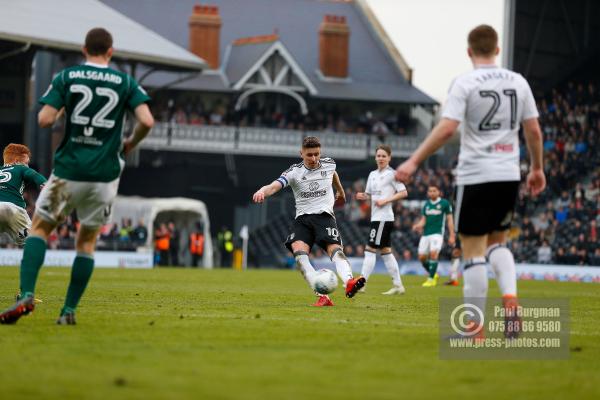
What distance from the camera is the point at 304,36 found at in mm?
70875

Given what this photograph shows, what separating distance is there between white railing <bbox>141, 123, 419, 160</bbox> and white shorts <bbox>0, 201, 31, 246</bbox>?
44.4 meters

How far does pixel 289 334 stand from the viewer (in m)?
9.88

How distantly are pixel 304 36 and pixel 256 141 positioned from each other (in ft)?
40.5

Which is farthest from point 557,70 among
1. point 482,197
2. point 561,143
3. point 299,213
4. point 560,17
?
point 482,197

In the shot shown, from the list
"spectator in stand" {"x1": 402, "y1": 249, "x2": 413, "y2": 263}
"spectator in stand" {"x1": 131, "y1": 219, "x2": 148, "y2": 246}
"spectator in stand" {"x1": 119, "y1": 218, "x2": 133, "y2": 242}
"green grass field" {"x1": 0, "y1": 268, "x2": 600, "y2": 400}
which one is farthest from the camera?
"spectator in stand" {"x1": 131, "y1": 219, "x2": 148, "y2": 246}

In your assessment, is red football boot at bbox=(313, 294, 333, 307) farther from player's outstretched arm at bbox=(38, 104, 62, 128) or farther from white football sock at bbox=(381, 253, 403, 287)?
player's outstretched arm at bbox=(38, 104, 62, 128)

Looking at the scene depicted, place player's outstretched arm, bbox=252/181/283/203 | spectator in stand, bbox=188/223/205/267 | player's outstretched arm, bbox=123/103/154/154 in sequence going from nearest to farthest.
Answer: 1. player's outstretched arm, bbox=123/103/154/154
2. player's outstretched arm, bbox=252/181/283/203
3. spectator in stand, bbox=188/223/205/267

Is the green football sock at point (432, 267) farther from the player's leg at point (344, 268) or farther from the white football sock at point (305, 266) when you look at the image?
the white football sock at point (305, 266)

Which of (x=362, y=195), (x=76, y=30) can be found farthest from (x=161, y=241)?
(x=362, y=195)

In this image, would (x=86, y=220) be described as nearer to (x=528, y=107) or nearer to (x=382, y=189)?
(x=528, y=107)

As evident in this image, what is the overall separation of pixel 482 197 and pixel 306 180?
556 cm

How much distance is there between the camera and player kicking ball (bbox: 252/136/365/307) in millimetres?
14609

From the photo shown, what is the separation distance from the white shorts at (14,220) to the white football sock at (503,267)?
22.3ft

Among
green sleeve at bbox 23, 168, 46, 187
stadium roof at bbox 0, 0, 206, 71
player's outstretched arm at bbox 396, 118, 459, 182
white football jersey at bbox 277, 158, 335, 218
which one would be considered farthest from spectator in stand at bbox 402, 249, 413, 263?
player's outstretched arm at bbox 396, 118, 459, 182
